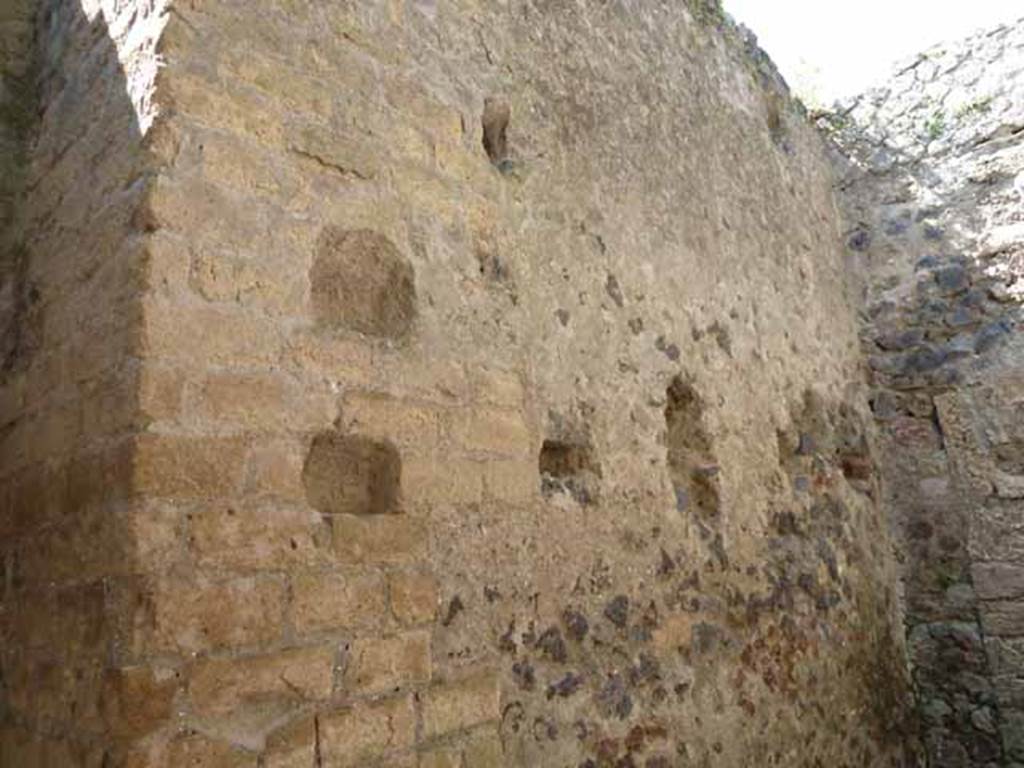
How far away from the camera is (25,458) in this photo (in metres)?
2.18

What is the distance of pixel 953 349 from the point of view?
4.68 metres

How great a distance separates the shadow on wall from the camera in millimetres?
1747

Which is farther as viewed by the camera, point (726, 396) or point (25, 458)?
point (726, 396)

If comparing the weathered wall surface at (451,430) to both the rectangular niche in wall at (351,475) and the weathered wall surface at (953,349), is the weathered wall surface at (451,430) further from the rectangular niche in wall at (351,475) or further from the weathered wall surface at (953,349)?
the weathered wall surface at (953,349)

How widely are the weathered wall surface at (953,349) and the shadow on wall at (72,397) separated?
3.91m

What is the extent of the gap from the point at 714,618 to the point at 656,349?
93 centimetres

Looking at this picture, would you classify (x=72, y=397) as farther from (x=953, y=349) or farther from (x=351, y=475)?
(x=953, y=349)

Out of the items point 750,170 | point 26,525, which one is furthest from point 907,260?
point 26,525

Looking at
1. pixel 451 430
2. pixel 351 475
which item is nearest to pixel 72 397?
pixel 351 475

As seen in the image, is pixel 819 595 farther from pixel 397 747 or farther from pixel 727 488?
pixel 397 747

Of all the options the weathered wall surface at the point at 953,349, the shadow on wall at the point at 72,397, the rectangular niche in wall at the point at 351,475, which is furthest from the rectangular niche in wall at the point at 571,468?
the weathered wall surface at the point at 953,349

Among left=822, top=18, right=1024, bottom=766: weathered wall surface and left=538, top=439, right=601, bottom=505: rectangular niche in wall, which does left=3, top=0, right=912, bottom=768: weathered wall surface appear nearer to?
left=538, top=439, right=601, bottom=505: rectangular niche in wall

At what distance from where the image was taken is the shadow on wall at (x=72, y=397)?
1747 mm

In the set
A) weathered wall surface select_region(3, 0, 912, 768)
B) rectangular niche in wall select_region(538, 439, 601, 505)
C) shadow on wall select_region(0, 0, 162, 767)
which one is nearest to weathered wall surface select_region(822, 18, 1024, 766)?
weathered wall surface select_region(3, 0, 912, 768)
